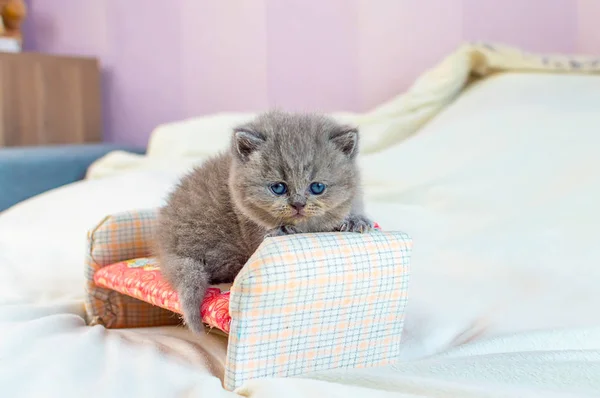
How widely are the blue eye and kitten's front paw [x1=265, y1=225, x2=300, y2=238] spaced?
3.3 inches

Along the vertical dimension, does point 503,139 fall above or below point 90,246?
above

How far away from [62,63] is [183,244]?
2066 millimetres

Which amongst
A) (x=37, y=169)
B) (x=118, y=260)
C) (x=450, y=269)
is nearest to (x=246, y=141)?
(x=118, y=260)

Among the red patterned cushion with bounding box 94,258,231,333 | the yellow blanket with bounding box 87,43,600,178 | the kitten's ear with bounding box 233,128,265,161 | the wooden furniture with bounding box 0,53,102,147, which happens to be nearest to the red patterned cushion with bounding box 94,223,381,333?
the red patterned cushion with bounding box 94,258,231,333

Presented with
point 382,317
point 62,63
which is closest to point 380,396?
point 382,317

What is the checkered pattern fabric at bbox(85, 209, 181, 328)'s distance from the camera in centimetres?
154

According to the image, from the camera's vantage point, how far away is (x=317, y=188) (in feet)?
3.84

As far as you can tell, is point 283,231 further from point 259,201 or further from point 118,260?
point 118,260

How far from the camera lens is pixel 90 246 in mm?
1539

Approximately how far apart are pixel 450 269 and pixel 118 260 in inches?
31.6

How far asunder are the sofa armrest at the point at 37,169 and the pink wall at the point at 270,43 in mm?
563

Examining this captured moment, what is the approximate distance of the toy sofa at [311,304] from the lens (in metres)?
1.05

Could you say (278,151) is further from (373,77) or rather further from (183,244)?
(373,77)

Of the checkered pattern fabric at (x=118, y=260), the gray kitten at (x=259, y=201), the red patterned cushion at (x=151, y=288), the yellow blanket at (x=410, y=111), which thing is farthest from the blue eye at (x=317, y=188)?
the yellow blanket at (x=410, y=111)
